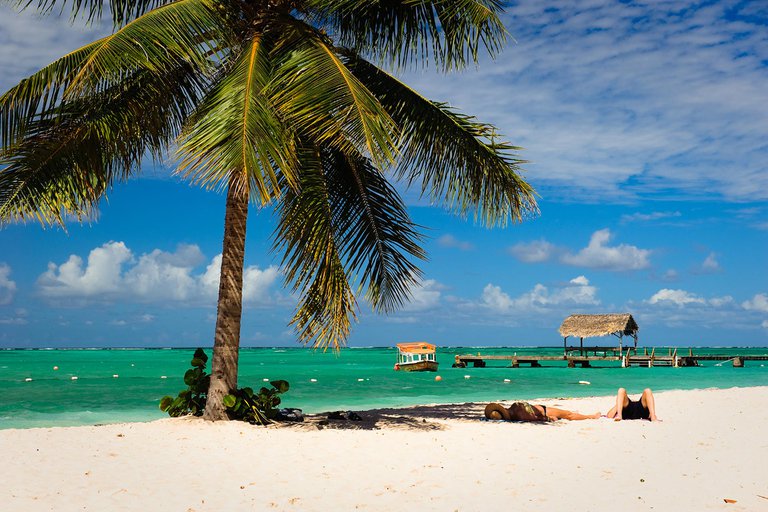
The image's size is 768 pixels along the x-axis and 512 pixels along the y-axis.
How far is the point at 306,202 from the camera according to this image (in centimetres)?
992

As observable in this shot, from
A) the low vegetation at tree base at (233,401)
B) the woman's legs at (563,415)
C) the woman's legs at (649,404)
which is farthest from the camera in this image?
the woman's legs at (563,415)

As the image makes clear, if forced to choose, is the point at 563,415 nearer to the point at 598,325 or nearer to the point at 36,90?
the point at 36,90

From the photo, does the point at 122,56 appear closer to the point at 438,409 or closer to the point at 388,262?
the point at 388,262

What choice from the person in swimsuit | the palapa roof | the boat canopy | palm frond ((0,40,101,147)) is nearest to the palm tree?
palm frond ((0,40,101,147))

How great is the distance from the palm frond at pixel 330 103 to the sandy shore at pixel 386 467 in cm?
354

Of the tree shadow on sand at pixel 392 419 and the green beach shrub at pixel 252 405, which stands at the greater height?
the green beach shrub at pixel 252 405

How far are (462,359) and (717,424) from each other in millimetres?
43663

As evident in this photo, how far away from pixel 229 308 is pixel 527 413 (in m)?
5.29

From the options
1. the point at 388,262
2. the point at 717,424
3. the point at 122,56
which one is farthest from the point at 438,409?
the point at 122,56

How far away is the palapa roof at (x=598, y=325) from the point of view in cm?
4938

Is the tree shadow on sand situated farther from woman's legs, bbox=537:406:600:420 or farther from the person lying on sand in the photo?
woman's legs, bbox=537:406:600:420

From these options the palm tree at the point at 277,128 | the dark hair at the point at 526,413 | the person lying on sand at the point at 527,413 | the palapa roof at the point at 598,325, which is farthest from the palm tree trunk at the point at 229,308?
the palapa roof at the point at 598,325

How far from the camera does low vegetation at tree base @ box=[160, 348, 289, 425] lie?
409 inches

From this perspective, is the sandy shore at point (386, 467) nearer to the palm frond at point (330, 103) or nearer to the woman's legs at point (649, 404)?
the woman's legs at point (649, 404)
